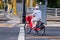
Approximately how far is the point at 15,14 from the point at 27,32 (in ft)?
54.6

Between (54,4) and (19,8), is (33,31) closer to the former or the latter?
(19,8)

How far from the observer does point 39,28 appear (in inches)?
570

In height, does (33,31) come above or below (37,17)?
below

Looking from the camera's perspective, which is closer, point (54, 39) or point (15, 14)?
point (54, 39)

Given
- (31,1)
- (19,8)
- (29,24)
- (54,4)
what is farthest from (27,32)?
(31,1)

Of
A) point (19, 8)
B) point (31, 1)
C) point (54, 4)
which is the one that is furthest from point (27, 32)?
point (31, 1)

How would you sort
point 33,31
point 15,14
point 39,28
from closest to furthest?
point 39,28
point 33,31
point 15,14

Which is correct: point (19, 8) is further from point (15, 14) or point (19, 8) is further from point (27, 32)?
point (27, 32)

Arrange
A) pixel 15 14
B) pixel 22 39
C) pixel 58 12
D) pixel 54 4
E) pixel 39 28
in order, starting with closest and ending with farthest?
1. pixel 22 39
2. pixel 39 28
3. pixel 58 12
4. pixel 15 14
5. pixel 54 4

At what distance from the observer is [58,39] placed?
12.8 meters

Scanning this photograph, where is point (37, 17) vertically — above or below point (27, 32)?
above

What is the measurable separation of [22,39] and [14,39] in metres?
0.63

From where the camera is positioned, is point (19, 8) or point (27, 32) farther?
point (19, 8)

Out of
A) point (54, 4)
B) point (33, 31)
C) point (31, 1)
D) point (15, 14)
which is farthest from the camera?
point (31, 1)
